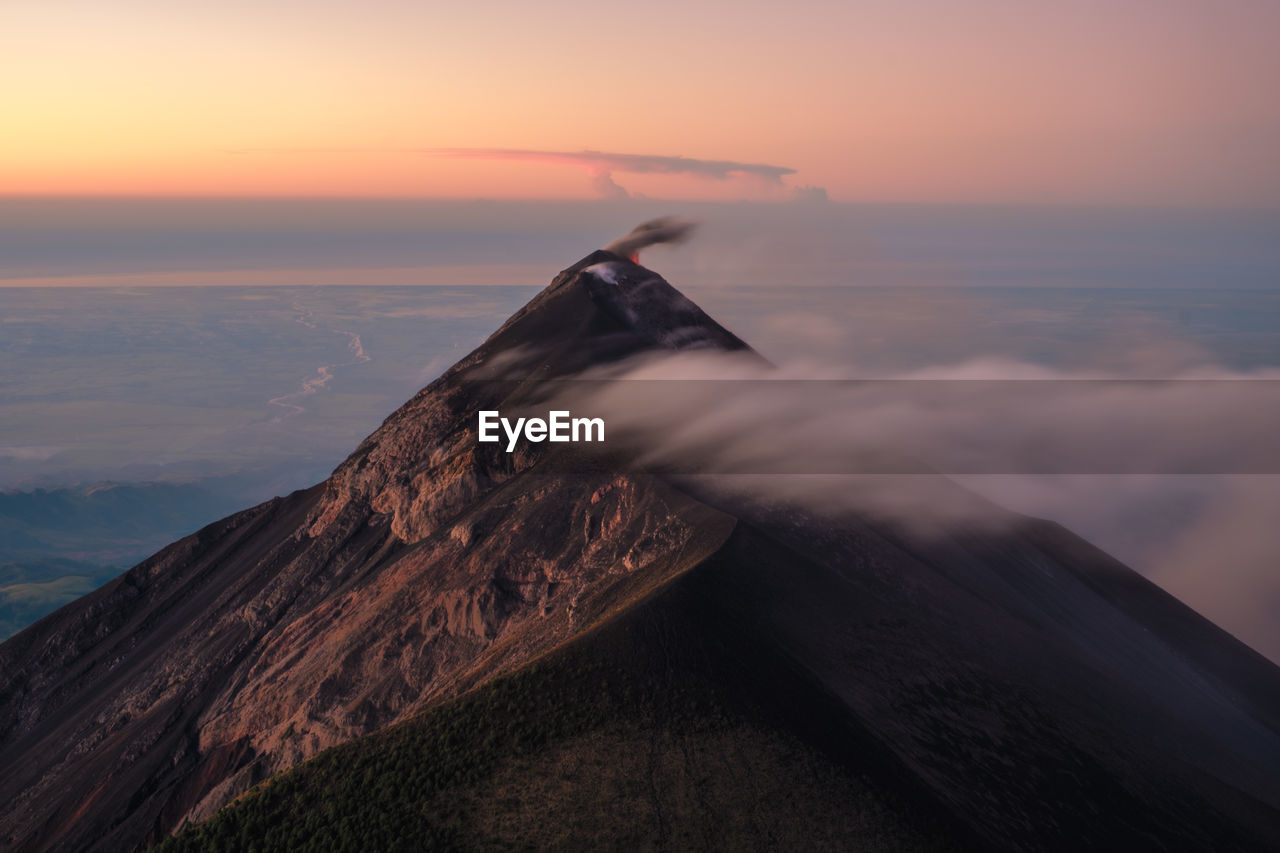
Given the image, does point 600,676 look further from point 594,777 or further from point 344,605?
point 344,605

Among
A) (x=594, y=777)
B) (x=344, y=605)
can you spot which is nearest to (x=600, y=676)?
(x=594, y=777)

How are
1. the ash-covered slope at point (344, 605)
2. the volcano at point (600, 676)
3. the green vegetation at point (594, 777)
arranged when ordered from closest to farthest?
the green vegetation at point (594, 777)
the volcano at point (600, 676)
the ash-covered slope at point (344, 605)

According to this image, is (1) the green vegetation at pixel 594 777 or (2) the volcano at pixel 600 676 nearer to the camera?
(1) the green vegetation at pixel 594 777

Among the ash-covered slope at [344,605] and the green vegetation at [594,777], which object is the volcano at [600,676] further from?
Answer: the ash-covered slope at [344,605]

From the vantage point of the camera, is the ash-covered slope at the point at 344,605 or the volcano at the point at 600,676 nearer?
the volcano at the point at 600,676

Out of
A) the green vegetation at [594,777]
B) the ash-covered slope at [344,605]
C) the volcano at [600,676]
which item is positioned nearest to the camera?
the green vegetation at [594,777]

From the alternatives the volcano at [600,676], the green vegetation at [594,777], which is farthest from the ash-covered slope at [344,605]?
the green vegetation at [594,777]
